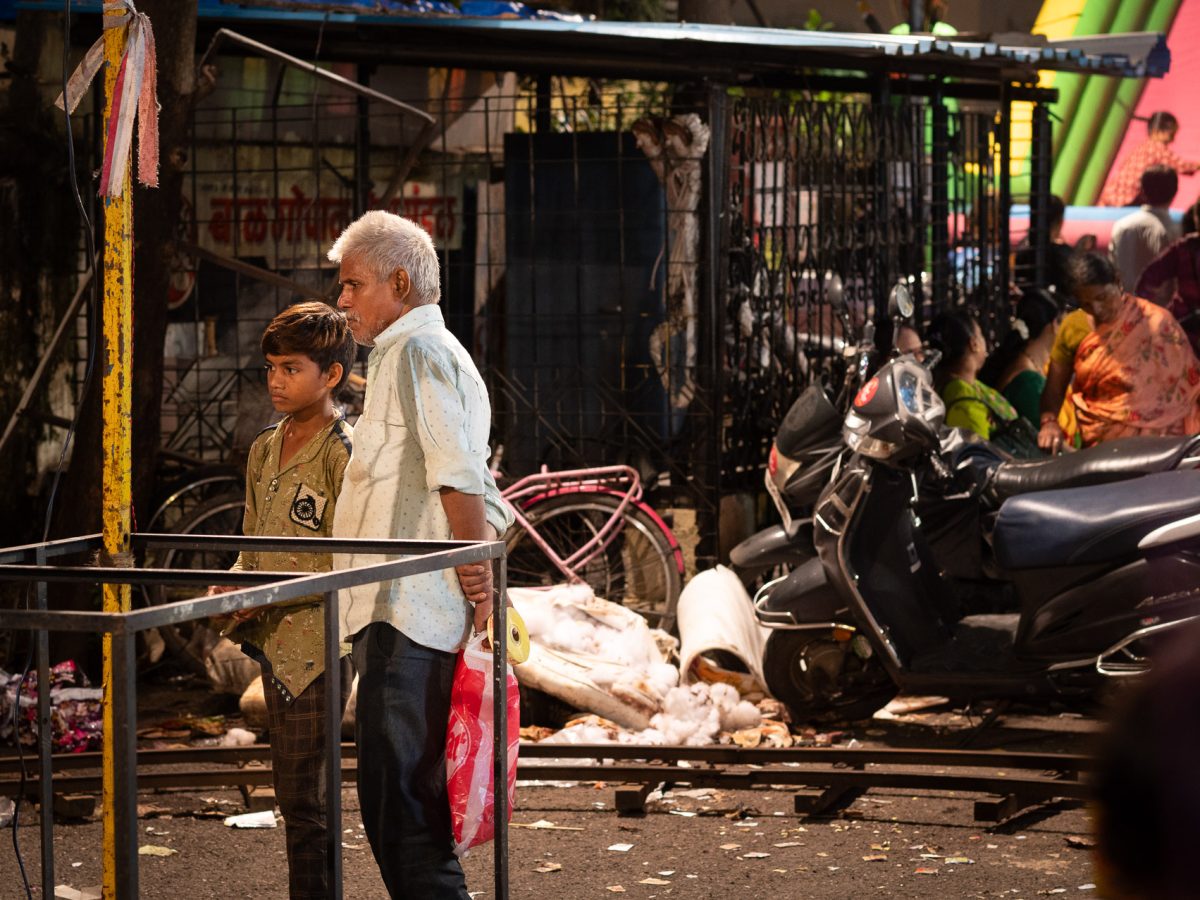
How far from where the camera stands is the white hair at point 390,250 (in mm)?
3875

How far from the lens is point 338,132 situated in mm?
9938

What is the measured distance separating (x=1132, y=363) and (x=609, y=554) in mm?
2799

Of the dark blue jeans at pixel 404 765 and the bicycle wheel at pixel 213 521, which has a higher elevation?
the dark blue jeans at pixel 404 765

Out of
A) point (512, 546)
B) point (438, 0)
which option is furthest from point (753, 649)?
point (438, 0)

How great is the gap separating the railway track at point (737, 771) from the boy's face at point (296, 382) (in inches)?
86.4

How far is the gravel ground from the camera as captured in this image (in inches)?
199

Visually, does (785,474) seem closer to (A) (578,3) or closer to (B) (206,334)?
(B) (206,334)

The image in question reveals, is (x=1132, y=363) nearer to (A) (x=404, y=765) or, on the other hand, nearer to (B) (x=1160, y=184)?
(B) (x=1160, y=184)

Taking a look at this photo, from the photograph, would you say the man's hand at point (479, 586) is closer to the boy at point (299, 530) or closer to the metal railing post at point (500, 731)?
the metal railing post at point (500, 731)

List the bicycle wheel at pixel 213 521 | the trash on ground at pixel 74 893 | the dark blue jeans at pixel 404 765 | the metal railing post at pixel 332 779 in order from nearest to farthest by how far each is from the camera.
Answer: the metal railing post at pixel 332 779 < the dark blue jeans at pixel 404 765 < the trash on ground at pixel 74 893 < the bicycle wheel at pixel 213 521

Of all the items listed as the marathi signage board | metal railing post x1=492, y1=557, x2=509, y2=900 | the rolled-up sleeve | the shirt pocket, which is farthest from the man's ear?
the marathi signage board

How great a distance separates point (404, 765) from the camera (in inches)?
144

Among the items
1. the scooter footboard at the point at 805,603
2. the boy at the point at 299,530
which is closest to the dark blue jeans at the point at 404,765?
the boy at the point at 299,530

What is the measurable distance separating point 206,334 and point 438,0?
8.65 feet
